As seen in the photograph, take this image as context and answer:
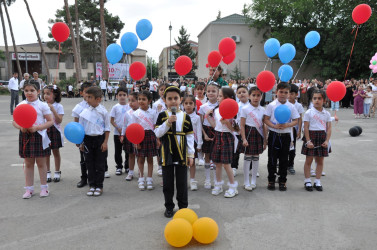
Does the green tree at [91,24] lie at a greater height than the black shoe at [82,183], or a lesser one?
greater

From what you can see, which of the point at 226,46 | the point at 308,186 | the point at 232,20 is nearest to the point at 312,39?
the point at 226,46

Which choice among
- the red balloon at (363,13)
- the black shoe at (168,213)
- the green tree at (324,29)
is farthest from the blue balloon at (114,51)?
the green tree at (324,29)

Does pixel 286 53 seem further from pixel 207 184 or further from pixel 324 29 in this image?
pixel 324 29

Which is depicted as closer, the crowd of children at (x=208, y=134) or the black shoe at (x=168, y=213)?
the black shoe at (x=168, y=213)

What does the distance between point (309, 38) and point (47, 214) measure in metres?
5.59

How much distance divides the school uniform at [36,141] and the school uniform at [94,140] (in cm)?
51

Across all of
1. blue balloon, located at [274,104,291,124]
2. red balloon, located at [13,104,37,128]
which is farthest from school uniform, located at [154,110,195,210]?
red balloon, located at [13,104,37,128]

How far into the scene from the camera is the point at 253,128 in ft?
15.1

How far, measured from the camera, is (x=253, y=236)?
3.11 metres

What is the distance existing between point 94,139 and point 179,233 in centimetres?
215

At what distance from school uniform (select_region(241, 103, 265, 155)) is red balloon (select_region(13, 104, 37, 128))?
2864 mm

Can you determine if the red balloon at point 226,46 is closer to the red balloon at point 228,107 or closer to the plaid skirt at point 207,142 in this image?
the plaid skirt at point 207,142

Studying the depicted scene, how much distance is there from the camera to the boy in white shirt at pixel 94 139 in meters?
4.34

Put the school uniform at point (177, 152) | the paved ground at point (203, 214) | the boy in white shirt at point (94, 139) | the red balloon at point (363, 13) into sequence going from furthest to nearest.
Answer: the red balloon at point (363, 13) → the boy in white shirt at point (94, 139) → the school uniform at point (177, 152) → the paved ground at point (203, 214)
